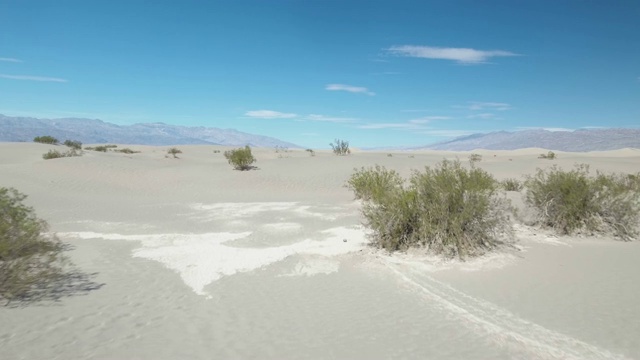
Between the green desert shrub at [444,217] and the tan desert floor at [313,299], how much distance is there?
1.46ft

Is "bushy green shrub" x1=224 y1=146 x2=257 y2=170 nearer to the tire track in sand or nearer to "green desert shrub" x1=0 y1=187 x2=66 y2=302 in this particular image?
"green desert shrub" x1=0 y1=187 x2=66 y2=302

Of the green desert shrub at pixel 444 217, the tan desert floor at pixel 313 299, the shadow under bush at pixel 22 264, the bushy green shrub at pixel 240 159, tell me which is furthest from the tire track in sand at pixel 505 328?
the bushy green shrub at pixel 240 159

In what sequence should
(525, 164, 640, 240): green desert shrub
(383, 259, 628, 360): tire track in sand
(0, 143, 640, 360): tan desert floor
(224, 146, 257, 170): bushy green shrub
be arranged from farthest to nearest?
(224, 146, 257, 170): bushy green shrub, (525, 164, 640, 240): green desert shrub, (0, 143, 640, 360): tan desert floor, (383, 259, 628, 360): tire track in sand

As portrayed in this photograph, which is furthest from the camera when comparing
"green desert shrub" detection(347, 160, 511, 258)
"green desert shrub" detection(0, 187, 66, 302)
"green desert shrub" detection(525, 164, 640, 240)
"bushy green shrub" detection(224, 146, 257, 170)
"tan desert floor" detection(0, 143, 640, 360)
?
"bushy green shrub" detection(224, 146, 257, 170)

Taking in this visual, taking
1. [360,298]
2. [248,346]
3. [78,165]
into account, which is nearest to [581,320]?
[360,298]

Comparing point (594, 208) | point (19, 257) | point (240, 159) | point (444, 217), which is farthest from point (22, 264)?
point (240, 159)

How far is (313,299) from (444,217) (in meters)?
3.28

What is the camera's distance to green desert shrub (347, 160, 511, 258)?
24.4 ft

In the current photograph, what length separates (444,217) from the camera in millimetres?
7535

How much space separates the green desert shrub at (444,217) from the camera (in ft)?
24.4

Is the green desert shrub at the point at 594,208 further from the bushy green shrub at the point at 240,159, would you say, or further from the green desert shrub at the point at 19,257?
the bushy green shrub at the point at 240,159

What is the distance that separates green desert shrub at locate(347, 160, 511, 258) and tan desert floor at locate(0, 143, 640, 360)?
444mm

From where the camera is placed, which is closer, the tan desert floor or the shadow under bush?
the tan desert floor

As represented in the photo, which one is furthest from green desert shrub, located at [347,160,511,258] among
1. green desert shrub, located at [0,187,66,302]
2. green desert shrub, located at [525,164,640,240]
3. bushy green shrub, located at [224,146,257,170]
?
bushy green shrub, located at [224,146,257,170]
